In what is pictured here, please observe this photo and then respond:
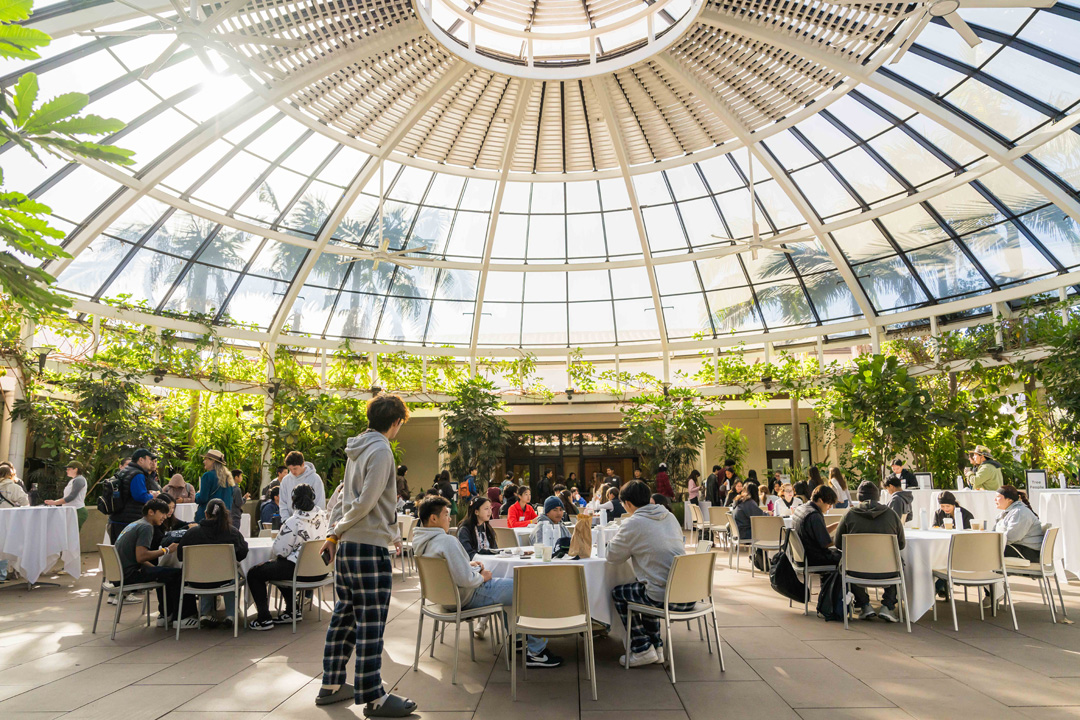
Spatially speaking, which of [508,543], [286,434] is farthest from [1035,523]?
[286,434]

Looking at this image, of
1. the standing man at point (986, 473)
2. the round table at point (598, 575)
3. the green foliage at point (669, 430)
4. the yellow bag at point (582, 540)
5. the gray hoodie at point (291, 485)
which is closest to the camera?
the round table at point (598, 575)

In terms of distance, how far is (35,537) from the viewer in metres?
8.41

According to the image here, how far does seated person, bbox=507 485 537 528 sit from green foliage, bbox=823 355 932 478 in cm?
762

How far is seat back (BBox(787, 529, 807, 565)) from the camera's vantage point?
6.88m

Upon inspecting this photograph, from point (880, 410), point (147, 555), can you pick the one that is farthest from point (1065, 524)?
point (147, 555)

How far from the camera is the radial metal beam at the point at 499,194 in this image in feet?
38.4

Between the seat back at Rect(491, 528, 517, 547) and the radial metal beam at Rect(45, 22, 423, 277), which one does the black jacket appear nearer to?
the seat back at Rect(491, 528, 517, 547)

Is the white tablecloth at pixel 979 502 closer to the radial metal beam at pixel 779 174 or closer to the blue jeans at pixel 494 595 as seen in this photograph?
the radial metal beam at pixel 779 174

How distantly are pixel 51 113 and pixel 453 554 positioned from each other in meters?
3.78

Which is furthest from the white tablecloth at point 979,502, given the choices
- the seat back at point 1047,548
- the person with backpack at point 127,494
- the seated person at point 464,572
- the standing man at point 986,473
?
the person with backpack at point 127,494

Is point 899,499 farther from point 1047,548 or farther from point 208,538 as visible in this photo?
point 208,538

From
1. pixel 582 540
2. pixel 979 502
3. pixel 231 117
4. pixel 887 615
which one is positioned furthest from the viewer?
pixel 231 117

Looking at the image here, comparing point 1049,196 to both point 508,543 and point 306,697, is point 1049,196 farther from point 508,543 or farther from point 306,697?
point 306,697

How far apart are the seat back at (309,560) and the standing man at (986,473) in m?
9.08
